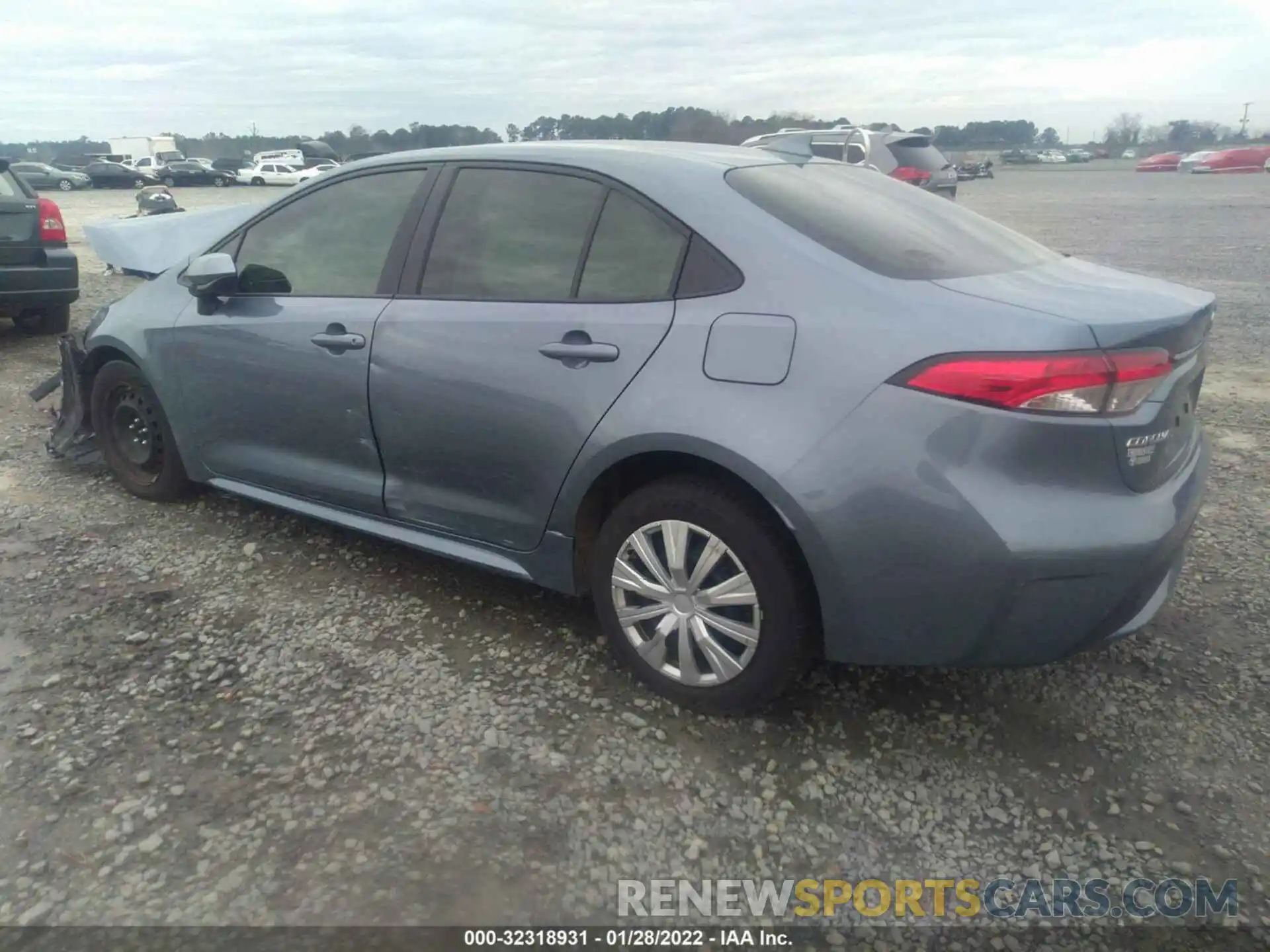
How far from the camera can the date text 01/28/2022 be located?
2.11 metres

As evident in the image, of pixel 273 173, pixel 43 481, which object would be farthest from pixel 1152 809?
pixel 273 173

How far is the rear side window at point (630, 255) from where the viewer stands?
2.80 meters

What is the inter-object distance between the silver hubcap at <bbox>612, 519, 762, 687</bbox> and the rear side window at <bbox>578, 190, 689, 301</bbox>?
676 millimetres

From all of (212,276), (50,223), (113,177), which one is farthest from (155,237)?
(113,177)

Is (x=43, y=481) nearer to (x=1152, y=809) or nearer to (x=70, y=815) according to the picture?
(x=70, y=815)

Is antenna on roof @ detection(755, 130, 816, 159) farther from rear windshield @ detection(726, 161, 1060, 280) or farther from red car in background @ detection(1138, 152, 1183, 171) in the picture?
red car in background @ detection(1138, 152, 1183, 171)

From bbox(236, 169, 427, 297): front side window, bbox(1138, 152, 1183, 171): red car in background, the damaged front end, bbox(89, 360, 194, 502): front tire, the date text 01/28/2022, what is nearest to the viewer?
the date text 01/28/2022

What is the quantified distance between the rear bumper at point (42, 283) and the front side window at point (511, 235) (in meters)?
5.80

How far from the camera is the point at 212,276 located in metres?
3.68

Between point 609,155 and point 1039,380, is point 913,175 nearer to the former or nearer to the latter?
point 609,155

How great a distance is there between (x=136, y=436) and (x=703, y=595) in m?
3.04

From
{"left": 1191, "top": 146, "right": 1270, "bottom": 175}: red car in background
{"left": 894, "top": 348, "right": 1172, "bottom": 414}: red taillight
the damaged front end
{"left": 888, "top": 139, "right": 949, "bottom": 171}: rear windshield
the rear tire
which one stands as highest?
{"left": 894, "top": 348, "right": 1172, "bottom": 414}: red taillight

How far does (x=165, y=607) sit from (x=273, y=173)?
47187 millimetres

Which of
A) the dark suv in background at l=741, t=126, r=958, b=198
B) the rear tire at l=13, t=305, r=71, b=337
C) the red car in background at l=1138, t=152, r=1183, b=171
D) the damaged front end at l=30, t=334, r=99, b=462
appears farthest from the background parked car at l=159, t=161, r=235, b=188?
the red car in background at l=1138, t=152, r=1183, b=171
